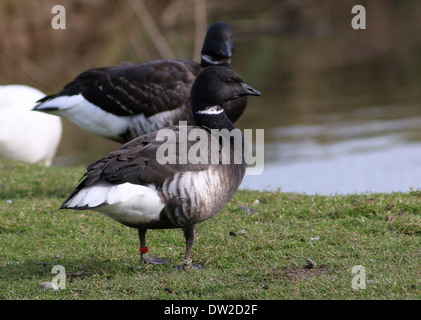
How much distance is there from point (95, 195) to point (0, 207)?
3.13 meters

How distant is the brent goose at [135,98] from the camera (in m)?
8.55

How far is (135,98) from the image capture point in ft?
28.2

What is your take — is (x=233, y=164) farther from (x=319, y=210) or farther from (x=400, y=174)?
(x=400, y=174)

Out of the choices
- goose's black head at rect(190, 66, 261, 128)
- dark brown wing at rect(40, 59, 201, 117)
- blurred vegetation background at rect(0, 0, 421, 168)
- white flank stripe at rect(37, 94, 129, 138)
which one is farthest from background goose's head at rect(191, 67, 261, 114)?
blurred vegetation background at rect(0, 0, 421, 168)

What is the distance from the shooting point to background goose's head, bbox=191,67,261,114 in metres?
6.00

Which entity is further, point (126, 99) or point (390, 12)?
point (390, 12)

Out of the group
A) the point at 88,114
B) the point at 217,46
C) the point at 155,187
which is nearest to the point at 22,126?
the point at 88,114

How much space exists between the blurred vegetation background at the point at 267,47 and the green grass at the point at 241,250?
830 cm

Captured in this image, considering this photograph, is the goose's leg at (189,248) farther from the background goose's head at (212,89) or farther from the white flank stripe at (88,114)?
the white flank stripe at (88,114)

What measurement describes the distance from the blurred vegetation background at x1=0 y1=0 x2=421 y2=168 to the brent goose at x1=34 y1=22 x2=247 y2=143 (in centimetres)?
615

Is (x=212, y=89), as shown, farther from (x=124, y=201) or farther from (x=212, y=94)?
(x=124, y=201)

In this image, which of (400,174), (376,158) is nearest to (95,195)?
(400,174)

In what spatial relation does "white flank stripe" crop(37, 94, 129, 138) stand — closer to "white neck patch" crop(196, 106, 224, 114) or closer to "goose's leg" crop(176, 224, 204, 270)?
"white neck patch" crop(196, 106, 224, 114)

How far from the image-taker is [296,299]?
15.4ft
